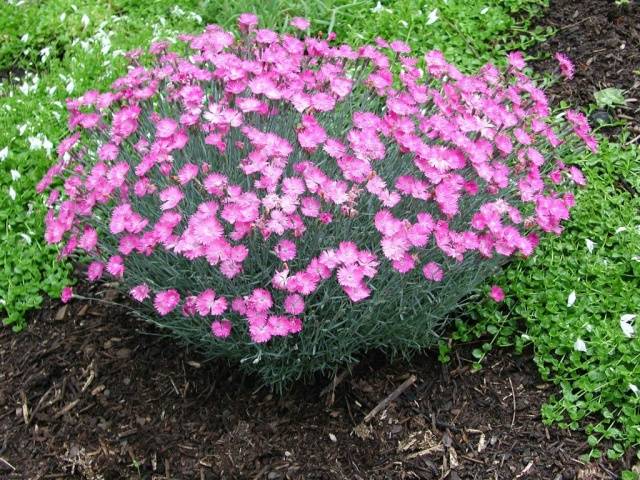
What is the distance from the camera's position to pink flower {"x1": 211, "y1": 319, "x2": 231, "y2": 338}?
2.38 meters

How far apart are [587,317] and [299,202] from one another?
4.47ft

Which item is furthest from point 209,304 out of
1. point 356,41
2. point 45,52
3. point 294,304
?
point 45,52

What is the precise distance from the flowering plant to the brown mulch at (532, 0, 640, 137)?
1256 mm

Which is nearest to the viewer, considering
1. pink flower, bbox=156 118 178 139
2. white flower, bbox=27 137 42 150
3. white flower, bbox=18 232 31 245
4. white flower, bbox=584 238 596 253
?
pink flower, bbox=156 118 178 139

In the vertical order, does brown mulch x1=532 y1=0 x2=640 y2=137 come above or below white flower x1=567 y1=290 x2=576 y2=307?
above

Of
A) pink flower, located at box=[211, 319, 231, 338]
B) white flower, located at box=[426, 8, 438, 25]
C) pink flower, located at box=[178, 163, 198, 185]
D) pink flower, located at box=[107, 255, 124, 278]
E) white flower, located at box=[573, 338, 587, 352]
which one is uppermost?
pink flower, located at box=[178, 163, 198, 185]

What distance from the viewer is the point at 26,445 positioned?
2.83m

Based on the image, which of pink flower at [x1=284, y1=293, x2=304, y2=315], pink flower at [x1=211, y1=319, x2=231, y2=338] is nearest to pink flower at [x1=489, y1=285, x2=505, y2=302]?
pink flower at [x1=284, y1=293, x2=304, y2=315]

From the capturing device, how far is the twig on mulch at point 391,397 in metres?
2.80

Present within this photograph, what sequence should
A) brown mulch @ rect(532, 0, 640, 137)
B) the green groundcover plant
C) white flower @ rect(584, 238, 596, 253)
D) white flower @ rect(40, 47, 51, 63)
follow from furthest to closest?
white flower @ rect(40, 47, 51, 63), brown mulch @ rect(532, 0, 640, 137), white flower @ rect(584, 238, 596, 253), the green groundcover plant

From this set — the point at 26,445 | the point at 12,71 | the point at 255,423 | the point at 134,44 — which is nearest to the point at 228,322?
the point at 255,423

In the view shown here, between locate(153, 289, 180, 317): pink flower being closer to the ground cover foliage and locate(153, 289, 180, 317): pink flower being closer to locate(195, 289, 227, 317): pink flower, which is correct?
locate(195, 289, 227, 317): pink flower

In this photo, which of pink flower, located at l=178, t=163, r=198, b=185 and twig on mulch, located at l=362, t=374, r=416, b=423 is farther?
twig on mulch, located at l=362, t=374, r=416, b=423

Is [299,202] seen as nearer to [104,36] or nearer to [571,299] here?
[571,299]
